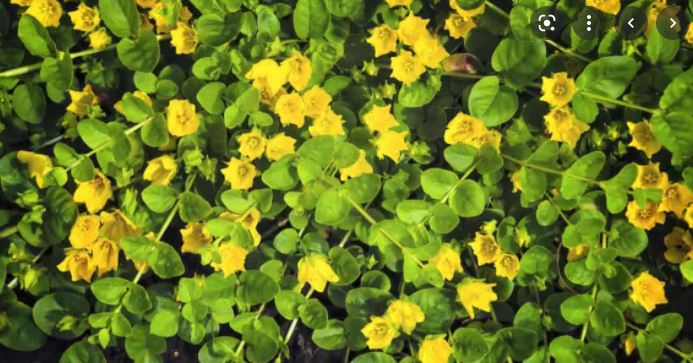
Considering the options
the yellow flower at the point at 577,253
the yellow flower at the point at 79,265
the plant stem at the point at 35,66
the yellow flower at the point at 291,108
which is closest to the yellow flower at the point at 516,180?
the yellow flower at the point at 577,253

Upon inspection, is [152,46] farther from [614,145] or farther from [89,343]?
[614,145]

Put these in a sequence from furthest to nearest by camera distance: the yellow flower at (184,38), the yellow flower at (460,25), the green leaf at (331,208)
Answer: the yellow flower at (460,25), the yellow flower at (184,38), the green leaf at (331,208)

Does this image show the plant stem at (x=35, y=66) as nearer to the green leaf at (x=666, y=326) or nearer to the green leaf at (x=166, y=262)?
the green leaf at (x=166, y=262)

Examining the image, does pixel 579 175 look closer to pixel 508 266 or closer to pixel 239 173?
pixel 508 266

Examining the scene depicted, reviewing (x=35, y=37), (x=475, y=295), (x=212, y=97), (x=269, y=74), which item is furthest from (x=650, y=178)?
(x=35, y=37)

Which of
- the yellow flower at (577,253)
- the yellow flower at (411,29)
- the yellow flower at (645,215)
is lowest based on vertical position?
the yellow flower at (577,253)

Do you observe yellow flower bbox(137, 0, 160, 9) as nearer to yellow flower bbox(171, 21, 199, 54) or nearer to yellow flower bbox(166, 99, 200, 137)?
yellow flower bbox(171, 21, 199, 54)
